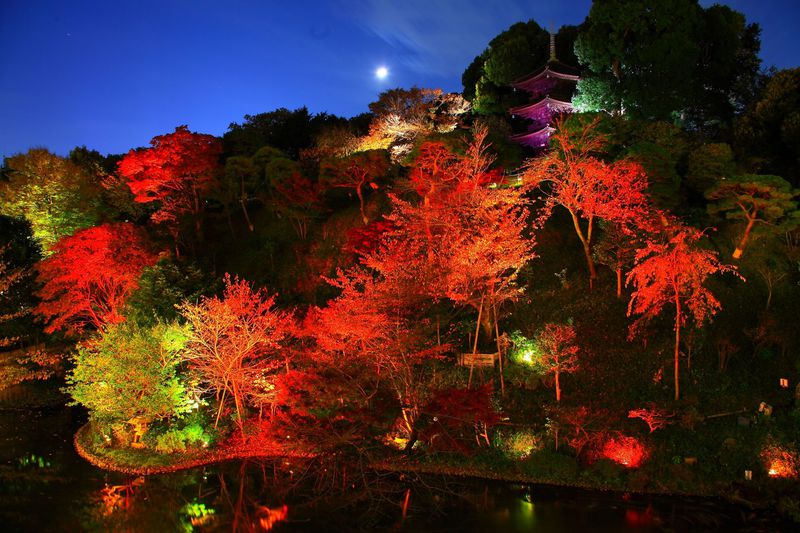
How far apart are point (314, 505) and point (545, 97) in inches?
1007

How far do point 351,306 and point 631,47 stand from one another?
21914mm

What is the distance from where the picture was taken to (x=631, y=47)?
27906mm

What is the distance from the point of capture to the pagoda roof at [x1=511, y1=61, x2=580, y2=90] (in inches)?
1188

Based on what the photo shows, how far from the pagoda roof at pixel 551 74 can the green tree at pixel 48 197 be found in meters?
24.8

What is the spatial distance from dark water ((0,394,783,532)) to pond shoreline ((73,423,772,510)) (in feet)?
0.90

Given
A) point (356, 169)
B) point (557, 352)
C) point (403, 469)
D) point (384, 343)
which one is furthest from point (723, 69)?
point (403, 469)

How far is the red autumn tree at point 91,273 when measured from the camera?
22203mm

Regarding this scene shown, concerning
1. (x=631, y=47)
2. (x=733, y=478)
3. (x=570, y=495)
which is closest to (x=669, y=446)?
(x=733, y=478)

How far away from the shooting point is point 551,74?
99.5 ft

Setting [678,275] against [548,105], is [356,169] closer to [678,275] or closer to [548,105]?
[548,105]

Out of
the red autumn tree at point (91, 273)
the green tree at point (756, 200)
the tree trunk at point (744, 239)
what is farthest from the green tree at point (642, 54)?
the red autumn tree at point (91, 273)

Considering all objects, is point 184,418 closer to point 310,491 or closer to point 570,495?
point 310,491

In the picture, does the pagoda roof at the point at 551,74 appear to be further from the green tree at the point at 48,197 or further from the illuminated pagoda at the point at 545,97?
the green tree at the point at 48,197

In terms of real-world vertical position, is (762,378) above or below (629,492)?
above
